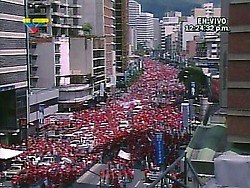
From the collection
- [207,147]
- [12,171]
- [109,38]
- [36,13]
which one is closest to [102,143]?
[12,171]

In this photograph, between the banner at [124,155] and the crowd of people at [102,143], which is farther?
the banner at [124,155]

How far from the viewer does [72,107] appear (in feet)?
143

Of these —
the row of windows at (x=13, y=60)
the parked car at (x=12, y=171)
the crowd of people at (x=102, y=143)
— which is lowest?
the parked car at (x=12, y=171)

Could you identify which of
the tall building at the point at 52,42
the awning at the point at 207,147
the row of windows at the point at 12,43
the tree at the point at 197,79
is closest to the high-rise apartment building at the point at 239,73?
Answer: the awning at the point at 207,147

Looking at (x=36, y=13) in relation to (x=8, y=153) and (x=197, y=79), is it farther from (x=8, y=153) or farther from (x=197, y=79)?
(x=8, y=153)

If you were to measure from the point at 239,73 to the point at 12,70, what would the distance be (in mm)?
19185

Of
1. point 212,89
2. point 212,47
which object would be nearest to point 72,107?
point 212,89

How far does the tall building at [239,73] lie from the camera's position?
1226 cm

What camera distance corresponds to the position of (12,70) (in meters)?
29.4

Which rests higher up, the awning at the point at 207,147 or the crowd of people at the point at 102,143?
the awning at the point at 207,147

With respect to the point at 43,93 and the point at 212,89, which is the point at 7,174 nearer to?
the point at 43,93

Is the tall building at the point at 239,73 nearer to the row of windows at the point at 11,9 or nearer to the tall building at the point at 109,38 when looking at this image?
the row of windows at the point at 11,9

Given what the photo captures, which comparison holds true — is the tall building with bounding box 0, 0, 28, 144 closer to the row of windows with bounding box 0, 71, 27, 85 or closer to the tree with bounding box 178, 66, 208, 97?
the row of windows with bounding box 0, 71, 27, 85

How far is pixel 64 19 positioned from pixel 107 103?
8.56 m
